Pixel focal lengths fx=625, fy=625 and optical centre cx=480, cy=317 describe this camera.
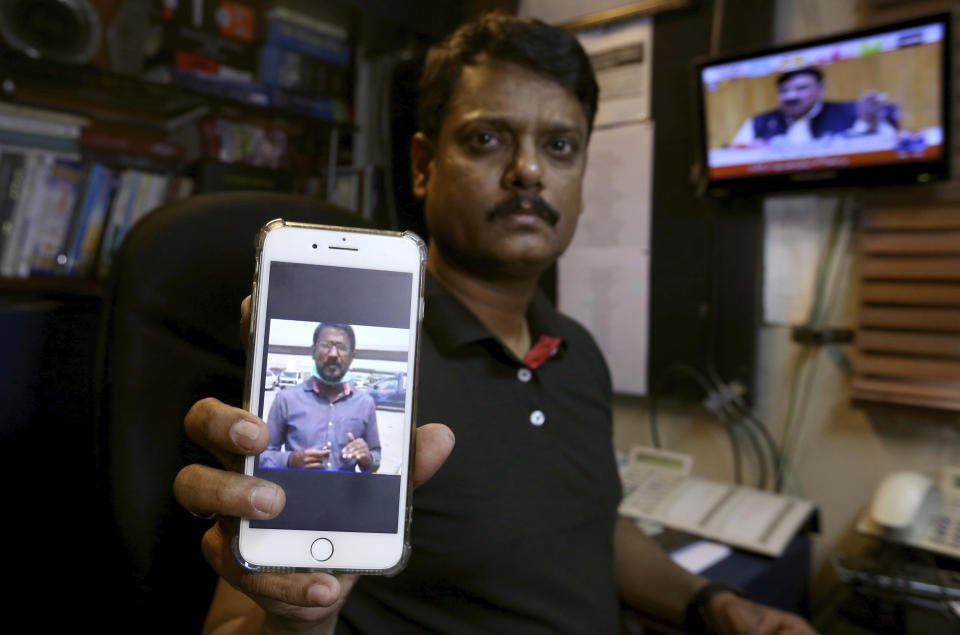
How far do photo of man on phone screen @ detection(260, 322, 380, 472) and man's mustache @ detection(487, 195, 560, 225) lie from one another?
32 cm

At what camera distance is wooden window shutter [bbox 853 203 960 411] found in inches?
42.1

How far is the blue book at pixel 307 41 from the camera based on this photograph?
150cm

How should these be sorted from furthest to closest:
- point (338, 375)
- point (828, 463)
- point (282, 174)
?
point (282, 174)
point (828, 463)
point (338, 375)

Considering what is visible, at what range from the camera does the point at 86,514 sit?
0.54 metres

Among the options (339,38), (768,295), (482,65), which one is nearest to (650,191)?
(768,295)

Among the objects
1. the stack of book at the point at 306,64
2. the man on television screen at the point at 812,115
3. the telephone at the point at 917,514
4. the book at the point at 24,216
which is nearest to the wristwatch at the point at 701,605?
the telephone at the point at 917,514

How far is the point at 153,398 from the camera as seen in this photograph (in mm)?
475

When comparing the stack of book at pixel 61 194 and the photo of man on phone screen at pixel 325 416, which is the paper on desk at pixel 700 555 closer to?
the photo of man on phone screen at pixel 325 416

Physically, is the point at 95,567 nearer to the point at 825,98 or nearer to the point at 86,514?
the point at 86,514

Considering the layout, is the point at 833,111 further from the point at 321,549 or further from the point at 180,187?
the point at 180,187

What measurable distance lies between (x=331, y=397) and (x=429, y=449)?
6cm

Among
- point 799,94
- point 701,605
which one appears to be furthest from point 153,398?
point 799,94

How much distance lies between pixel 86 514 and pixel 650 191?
3.83 ft

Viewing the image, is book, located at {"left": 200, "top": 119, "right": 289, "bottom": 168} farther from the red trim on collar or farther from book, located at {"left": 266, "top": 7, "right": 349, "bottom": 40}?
the red trim on collar
